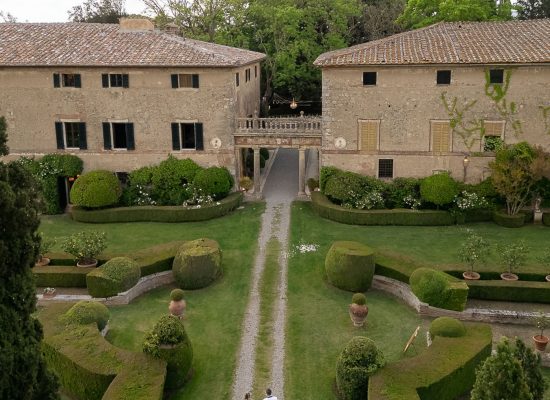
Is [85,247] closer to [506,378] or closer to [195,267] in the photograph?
[195,267]

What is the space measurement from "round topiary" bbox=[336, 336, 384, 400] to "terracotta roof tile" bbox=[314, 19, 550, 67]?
20.1 metres

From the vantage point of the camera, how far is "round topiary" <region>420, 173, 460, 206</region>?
1275 inches

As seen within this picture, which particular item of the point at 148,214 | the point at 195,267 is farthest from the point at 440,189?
the point at 148,214

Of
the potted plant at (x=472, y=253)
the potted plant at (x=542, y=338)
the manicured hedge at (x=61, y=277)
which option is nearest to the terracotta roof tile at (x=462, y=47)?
the potted plant at (x=472, y=253)

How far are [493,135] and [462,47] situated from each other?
5.39 metres

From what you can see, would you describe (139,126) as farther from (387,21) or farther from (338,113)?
(387,21)

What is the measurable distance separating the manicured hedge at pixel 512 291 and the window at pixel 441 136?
40.3 feet

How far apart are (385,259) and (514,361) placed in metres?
12.6

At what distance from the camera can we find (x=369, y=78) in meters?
33.7

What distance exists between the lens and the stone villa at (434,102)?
3259cm

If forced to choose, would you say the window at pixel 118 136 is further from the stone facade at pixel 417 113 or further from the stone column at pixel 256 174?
the stone facade at pixel 417 113

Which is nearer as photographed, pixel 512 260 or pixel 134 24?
pixel 512 260

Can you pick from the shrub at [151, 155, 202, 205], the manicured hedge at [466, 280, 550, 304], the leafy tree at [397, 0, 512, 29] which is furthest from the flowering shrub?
the leafy tree at [397, 0, 512, 29]

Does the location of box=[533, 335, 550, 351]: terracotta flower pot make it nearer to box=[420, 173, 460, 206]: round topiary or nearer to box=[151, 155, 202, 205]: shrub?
box=[420, 173, 460, 206]: round topiary
